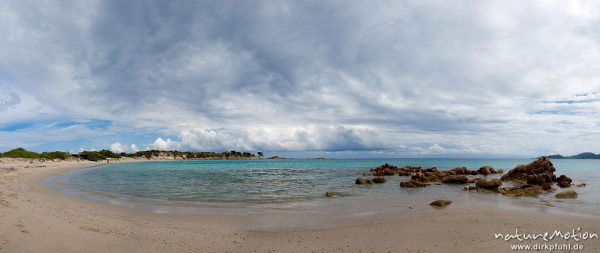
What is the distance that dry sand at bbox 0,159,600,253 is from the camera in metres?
10.1

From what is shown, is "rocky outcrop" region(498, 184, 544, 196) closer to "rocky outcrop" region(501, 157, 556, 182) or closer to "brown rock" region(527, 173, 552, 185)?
"brown rock" region(527, 173, 552, 185)

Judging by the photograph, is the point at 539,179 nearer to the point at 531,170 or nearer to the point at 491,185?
the point at 531,170

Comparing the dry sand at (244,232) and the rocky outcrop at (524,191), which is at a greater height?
the dry sand at (244,232)

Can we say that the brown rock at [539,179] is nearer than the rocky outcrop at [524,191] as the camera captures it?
No

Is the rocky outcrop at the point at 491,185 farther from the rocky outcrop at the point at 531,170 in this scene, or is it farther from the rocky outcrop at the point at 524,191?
the rocky outcrop at the point at 531,170

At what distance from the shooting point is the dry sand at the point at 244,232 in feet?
33.0

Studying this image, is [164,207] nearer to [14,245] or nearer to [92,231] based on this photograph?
[92,231]

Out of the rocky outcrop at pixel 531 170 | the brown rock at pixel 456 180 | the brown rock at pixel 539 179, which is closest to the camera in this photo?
the brown rock at pixel 539 179

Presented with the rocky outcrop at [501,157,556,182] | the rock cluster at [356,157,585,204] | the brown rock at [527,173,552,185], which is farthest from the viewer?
the rocky outcrop at [501,157,556,182]

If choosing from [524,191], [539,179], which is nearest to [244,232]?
[524,191]

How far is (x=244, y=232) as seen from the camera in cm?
1259

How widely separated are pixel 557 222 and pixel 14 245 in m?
20.6

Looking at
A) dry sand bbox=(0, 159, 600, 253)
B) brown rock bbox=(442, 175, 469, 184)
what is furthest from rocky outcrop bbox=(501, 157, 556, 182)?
dry sand bbox=(0, 159, 600, 253)

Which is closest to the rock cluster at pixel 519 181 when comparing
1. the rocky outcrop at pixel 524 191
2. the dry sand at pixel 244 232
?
the rocky outcrop at pixel 524 191
